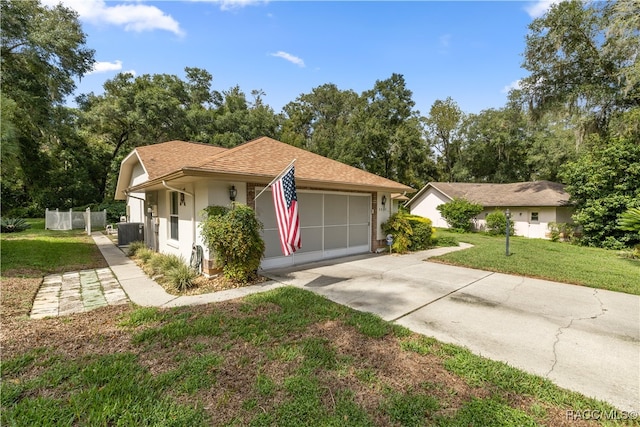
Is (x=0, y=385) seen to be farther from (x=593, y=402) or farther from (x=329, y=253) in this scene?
(x=329, y=253)

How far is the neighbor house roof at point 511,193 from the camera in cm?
1950

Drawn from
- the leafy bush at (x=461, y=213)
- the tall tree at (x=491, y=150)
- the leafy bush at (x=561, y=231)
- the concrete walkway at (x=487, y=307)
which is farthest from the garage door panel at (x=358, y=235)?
the tall tree at (x=491, y=150)

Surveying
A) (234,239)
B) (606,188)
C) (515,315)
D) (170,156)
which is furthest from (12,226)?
(606,188)

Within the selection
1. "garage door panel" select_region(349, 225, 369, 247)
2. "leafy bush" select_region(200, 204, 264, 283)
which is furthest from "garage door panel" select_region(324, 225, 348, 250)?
"leafy bush" select_region(200, 204, 264, 283)

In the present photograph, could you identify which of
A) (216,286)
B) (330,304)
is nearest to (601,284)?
(330,304)

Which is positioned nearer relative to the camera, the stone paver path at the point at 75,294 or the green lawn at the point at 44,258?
the stone paver path at the point at 75,294

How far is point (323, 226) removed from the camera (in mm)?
9164

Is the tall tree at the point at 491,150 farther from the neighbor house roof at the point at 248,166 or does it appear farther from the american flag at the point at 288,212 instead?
the american flag at the point at 288,212

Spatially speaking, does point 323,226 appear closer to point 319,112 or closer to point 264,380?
point 264,380

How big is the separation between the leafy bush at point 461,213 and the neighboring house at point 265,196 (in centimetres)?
1258

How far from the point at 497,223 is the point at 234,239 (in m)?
20.0

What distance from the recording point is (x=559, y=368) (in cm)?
316

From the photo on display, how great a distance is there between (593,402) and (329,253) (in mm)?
7136

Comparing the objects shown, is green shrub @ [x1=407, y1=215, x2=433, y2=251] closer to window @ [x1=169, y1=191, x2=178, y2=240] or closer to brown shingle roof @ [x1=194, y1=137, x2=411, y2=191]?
brown shingle roof @ [x1=194, y1=137, x2=411, y2=191]
